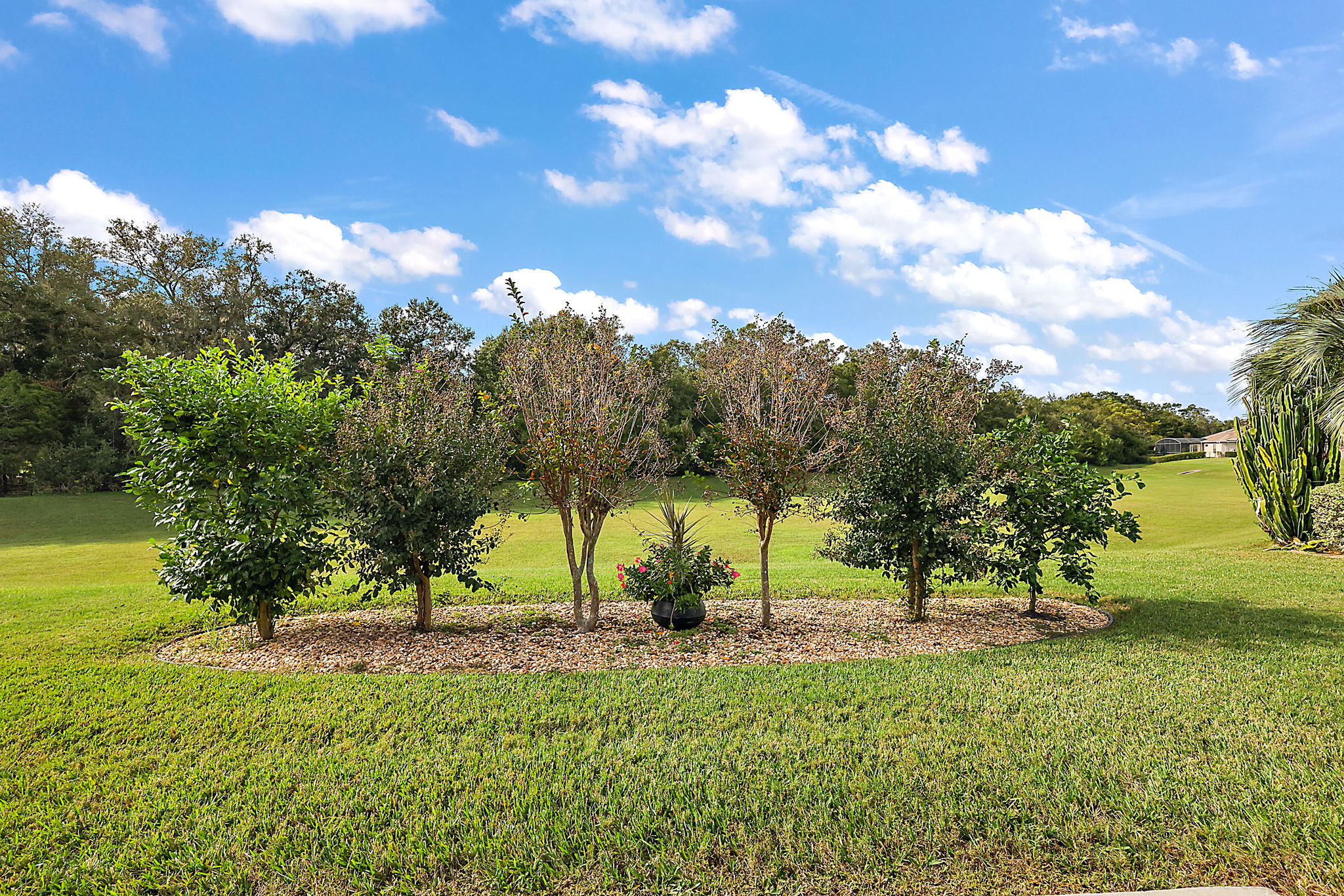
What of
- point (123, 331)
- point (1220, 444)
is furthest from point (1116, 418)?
point (123, 331)

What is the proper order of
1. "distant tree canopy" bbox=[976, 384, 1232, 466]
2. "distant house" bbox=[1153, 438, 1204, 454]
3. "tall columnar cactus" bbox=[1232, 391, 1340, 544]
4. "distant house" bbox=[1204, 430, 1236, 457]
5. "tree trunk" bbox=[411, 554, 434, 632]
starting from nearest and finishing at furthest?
1. "tree trunk" bbox=[411, 554, 434, 632]
2. "tall columnar cactus" bbox=[1232, 391, 1340, 544]
3. "distant tree canopy" bbox=[976, 384, 1232, 466]
4. "distant house" bbox=[1204, 430, 1236, 457]
5. "distant house" bbox=[1153, 438, 1204, 454]

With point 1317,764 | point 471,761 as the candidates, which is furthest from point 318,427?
point 1317,764

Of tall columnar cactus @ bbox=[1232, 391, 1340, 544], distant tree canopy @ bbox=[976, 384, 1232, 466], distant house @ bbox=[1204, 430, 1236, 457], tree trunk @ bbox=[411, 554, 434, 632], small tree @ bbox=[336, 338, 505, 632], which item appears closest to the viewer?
small tree @ bbox=[336, 338, 505, 632]

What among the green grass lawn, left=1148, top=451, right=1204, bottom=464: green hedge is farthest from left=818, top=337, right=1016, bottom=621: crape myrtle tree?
left=1148, top=451, right=1204, bottom=464: green hedge

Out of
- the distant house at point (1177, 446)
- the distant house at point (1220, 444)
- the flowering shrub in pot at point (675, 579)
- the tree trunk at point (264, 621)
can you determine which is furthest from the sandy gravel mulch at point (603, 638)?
the distant house at point (1177, 446)

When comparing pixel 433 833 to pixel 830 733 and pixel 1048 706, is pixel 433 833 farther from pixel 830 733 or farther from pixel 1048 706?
pixel 1048 706

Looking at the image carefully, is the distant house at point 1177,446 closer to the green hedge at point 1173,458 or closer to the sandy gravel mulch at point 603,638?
the green hedge at point 1173,458

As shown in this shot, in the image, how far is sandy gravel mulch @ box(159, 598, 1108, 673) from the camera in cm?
631

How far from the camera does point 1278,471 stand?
1405 cm

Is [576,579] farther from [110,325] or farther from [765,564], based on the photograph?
[110,325]

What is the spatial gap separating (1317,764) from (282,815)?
567 centimetres

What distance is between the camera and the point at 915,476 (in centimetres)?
736

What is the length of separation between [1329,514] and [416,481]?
52.4ft

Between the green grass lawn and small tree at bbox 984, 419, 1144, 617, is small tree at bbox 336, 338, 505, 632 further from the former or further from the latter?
small tree at bbox 984, 419, 1144, 617
